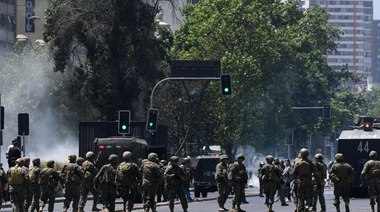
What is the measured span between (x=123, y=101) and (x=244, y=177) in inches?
1166

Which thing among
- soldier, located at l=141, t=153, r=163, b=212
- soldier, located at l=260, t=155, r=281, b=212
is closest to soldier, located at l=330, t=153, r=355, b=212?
soldier, located at l=260, t=155, r=281, b=212

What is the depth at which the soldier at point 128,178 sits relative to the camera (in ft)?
124

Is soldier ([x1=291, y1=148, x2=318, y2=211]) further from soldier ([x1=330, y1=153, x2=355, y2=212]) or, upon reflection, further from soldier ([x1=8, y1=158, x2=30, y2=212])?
soldier ([x1=8, y1=158, x2=30, y2=212])

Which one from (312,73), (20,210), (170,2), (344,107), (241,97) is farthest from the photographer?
(344,107)

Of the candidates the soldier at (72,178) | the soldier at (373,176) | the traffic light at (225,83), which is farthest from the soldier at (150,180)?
the traffic light at (225,83)

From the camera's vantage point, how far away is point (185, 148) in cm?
9406

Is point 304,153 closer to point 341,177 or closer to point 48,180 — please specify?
point 341,177

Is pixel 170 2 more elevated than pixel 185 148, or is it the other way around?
pixel 170 2

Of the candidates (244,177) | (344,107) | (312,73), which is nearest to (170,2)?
(244,177)

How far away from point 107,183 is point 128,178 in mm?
547

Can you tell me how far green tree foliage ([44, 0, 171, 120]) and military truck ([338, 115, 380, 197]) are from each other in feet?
52.4

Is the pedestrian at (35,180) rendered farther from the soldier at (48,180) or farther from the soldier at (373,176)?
the soldier at (373,176)

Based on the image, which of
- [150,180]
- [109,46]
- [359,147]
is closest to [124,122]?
[359,147]

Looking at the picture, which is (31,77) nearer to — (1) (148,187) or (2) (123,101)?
(2) (123,101)
